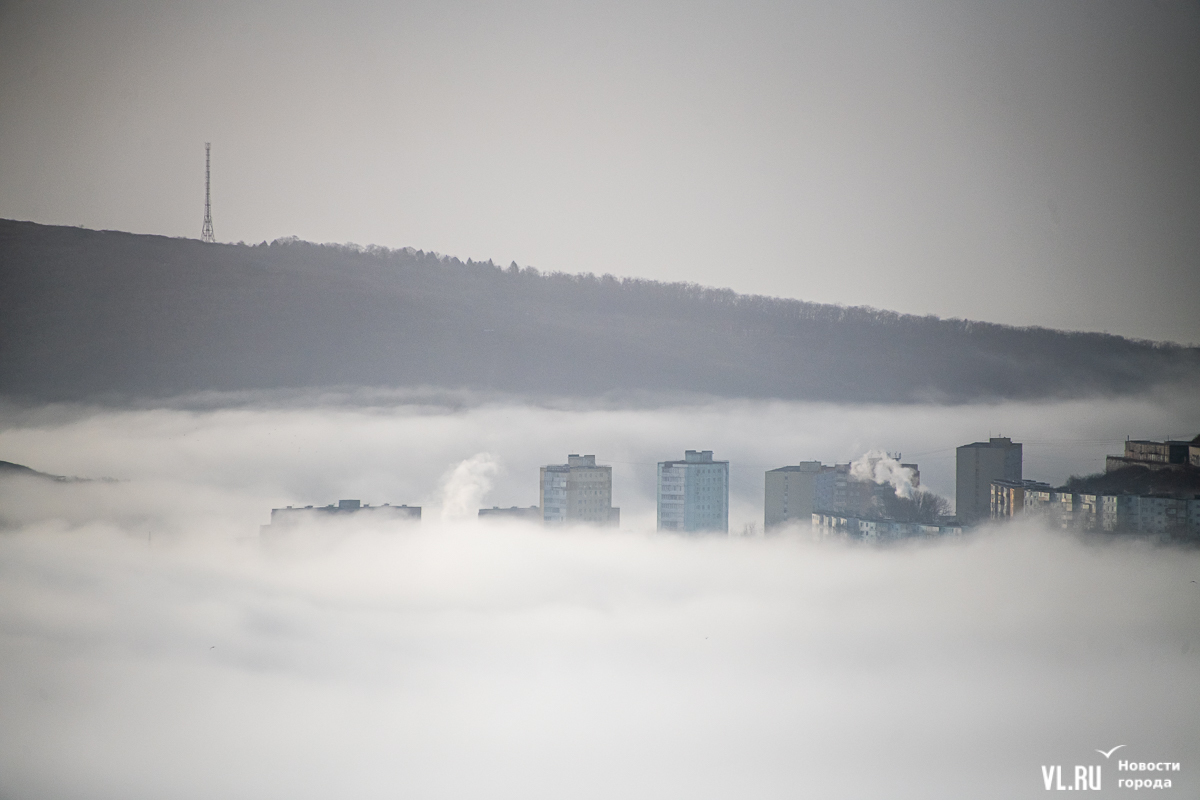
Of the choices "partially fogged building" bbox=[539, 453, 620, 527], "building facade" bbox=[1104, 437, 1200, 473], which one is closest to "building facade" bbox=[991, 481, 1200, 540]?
"building facade" bbox=[1104, 437, 1200, 473]

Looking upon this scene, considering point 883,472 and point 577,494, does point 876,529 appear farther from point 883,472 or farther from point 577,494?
point 577,494

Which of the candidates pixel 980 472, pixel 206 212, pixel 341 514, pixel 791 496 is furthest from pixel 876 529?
pixel 206 212

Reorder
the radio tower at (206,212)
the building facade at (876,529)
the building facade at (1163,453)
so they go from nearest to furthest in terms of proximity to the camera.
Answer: the building facade at (876,529) < the building facade at (1163,453) < the radio tower at (206,212)

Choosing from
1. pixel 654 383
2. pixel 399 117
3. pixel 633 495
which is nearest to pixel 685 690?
pixel 633 495

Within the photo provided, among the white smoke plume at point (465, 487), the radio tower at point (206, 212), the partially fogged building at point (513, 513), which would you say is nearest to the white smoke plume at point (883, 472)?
the partially fogged building at point (513, 513)

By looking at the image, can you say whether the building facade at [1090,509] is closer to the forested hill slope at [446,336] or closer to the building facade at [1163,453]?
the building facade at [1163,453]

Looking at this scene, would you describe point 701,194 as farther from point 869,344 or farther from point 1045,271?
point 1045,271
